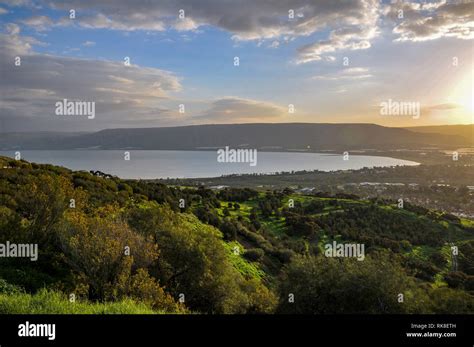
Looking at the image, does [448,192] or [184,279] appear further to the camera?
[448,192]

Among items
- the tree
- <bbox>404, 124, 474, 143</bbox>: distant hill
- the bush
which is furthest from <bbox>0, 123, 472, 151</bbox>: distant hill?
the tree

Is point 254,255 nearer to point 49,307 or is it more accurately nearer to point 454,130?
point 49,307

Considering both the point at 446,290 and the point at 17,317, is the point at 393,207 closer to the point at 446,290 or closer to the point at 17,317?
the point at 446,290

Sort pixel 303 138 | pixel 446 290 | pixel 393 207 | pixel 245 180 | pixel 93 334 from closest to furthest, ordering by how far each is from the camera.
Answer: pixel 93 334 < pixel 446 290 < pixel 393 207 < pixel 245 180 < pixel 303 138

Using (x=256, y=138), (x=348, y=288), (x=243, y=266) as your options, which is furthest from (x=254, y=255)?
(x=256, y=138)

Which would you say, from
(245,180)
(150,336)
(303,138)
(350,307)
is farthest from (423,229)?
(303,138)

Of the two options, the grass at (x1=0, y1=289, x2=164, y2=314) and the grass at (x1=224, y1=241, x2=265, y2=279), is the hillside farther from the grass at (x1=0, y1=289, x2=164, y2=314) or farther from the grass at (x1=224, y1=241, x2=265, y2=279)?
the grass at (x1=224, y1=241, x2=265, y2=279)

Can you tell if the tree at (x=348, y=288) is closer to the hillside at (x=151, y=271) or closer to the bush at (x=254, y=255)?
the hillside at (x=151, y=271)

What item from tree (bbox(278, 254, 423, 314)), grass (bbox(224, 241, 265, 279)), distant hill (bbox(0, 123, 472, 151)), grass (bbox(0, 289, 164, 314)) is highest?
distant hill (bbox(0, 123, 472, 151))

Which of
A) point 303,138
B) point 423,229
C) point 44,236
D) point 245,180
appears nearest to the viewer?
point 44,236
